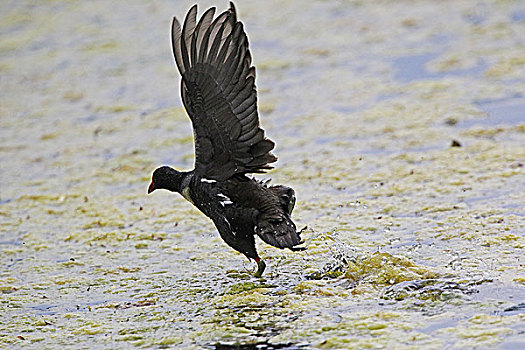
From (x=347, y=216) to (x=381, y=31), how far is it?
4.91m

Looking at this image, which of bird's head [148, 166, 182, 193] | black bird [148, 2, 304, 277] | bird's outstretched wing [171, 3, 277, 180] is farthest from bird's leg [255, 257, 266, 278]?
bird's head [148, 166, 182, 193]

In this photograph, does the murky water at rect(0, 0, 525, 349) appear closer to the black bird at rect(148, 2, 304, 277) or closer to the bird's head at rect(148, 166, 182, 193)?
the black bird at rect(148, 2, 304, 277)

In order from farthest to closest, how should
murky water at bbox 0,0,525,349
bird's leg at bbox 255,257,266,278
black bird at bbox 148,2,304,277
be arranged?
bird's leg at bbox 255,257,266,278, black bird at bbox 148,2,304,277, murky water at bbox 0,0,525,349

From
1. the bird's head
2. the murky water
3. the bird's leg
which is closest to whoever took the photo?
the murky water

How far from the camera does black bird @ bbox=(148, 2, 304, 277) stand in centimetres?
459

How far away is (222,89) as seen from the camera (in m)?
4.68

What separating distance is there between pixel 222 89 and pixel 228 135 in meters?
0.27

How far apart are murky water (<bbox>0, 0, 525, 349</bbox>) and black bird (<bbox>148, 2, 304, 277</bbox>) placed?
1.28 ft

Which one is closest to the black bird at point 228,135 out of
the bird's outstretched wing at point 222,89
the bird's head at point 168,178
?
the bird's outstretched wing at point 222,89

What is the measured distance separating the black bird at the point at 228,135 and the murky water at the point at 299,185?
1.28ft

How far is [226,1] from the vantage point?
1188 centimetres

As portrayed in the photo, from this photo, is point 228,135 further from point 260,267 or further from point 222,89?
point 260,267

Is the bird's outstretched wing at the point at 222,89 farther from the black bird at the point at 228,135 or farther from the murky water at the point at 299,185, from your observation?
the murky water at the point at 299,185

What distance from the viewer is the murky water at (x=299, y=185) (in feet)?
14.4
